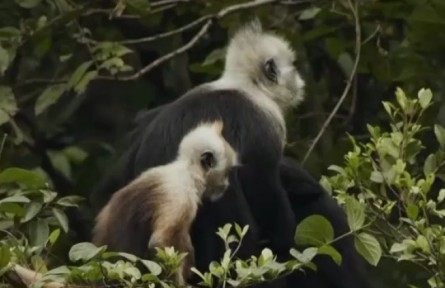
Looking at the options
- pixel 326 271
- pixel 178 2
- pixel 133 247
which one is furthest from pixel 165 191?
pixel 178 2

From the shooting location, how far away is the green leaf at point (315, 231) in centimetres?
384

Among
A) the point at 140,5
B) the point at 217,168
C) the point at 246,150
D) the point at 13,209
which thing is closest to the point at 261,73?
the point at 246,150

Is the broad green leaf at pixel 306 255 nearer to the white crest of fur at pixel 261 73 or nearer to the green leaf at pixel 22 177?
the green leaf at pixel 22 177

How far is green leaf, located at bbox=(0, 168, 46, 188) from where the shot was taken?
4.13 metres

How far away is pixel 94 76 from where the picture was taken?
5.61 metres

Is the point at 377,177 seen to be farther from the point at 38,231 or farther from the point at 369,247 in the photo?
the point at 38,231

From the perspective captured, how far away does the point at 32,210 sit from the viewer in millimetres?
4199

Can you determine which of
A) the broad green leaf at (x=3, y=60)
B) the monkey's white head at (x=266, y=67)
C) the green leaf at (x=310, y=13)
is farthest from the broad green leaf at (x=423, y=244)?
the green leaf at (x=310, y=13)

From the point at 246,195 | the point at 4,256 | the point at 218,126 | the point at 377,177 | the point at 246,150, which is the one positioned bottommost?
the point at 246,195

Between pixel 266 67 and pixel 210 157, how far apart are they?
75 cm

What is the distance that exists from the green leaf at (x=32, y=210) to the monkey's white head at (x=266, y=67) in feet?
3.57

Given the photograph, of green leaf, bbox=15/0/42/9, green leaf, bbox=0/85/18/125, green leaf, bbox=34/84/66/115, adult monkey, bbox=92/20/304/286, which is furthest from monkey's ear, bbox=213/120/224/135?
green leaf, bbox=15/0/42/9

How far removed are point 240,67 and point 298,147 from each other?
0.79 metres

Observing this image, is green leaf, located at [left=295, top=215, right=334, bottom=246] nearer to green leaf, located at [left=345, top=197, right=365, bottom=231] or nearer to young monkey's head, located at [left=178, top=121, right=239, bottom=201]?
green leaf, located at [left=345, top=197, right=365, bottom=231]
